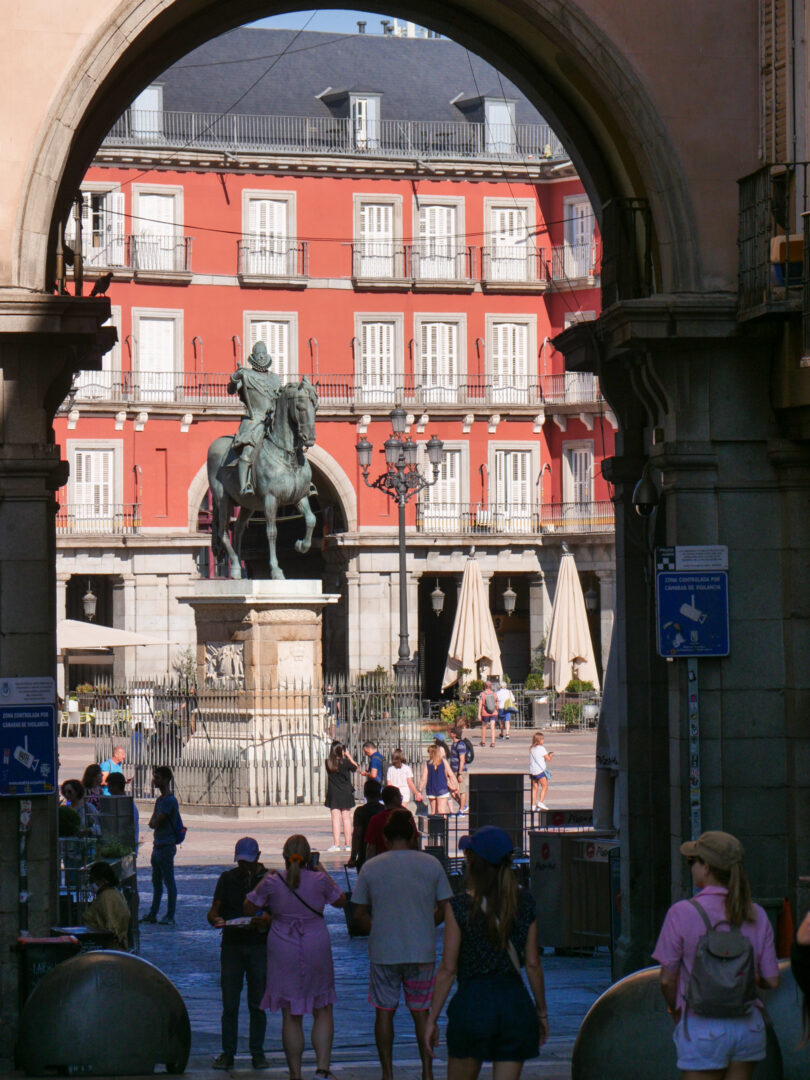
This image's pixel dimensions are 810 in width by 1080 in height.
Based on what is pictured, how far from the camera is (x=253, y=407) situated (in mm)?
28391

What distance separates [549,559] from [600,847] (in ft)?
145

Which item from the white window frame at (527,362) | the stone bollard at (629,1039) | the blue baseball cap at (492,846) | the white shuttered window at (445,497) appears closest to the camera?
the blue baseball cap at (492,846)

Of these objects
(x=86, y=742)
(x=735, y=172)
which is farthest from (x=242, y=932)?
(x=86, y=742)

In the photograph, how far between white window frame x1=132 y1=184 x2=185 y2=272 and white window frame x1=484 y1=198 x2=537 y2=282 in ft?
30.4

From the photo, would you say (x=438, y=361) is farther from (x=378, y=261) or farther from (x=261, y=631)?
(x=261, y=631)

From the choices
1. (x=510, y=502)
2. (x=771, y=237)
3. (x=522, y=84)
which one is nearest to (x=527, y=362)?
(x=510, y=502)

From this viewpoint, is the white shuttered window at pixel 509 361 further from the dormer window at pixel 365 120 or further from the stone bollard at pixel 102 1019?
the stone bollard at pixel 102 1019

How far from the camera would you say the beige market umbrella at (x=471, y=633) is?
49.2m

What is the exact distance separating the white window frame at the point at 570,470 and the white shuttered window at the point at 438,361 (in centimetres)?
379

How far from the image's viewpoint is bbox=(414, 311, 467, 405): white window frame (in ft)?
196

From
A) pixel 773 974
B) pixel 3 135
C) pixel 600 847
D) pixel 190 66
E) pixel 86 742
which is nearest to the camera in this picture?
pixel 773 974

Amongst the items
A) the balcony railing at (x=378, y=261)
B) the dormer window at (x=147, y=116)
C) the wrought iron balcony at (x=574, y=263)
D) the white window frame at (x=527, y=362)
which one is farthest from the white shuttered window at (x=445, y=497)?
the dormer window at (x=147, y=116)

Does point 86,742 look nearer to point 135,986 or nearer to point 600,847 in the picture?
point 600,847

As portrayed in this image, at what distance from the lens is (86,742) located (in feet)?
148
